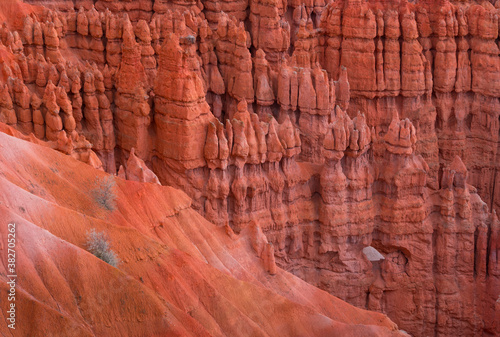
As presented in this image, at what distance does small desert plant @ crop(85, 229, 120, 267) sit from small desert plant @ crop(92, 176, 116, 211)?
269 centimetres

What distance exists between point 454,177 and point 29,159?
16.2 metres

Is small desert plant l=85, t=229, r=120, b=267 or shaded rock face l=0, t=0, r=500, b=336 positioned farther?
shaded rock face l=0, t=0, r=500, b=336

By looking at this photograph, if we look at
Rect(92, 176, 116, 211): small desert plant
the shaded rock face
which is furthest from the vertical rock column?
Rect(92, 176, 116, 211): small desert plant

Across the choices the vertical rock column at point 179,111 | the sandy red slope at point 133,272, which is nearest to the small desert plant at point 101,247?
the sandy red slope at point 133,272

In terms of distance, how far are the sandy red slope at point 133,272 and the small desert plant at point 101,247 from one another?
0.60 feet

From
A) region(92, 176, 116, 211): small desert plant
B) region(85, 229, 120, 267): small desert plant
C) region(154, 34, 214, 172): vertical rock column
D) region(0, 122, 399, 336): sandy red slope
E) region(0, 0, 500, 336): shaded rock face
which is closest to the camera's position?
region(0, 122, 399, 336): sandy red slope

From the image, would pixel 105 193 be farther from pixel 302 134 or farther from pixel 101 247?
pixel 302 134

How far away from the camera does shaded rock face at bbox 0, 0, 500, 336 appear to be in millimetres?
28891

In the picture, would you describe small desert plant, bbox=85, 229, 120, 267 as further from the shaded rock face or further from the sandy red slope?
the shaded rock face

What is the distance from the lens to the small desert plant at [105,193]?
2142cm

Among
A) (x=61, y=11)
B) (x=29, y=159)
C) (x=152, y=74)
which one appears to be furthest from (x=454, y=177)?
(x=61, y=11)

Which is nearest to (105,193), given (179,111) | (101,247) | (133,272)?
(133,272)

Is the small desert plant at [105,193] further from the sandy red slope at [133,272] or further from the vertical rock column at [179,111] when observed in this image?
the vertical rock column at [179,111]

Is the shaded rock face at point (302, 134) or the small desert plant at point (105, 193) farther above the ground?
the small desert plant at point (105, 193)
